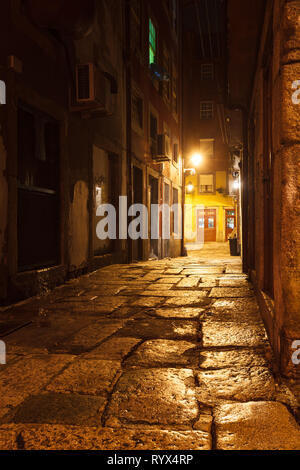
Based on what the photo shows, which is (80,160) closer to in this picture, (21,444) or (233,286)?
(233,286)

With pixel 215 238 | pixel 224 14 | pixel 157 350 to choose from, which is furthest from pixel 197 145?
pixel 157 350

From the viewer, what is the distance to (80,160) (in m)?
6.94

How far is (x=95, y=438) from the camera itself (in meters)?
1.76

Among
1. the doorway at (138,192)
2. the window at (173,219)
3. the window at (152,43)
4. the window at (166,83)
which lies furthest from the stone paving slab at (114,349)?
the window at (173,219)

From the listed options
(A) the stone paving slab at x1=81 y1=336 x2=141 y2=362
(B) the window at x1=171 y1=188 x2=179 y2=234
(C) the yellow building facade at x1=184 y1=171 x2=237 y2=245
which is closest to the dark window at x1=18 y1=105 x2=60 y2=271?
(A) the stone paving slab at x1=81 y1=336 x2=141 y2=362

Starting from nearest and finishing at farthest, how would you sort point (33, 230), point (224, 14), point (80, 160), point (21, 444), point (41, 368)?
point (21, 444), point (41, 368), point (224, 14), point (33, 230), point (80, 160)

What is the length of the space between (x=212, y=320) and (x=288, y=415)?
1889 millimetres

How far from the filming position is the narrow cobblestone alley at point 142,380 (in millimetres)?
1778

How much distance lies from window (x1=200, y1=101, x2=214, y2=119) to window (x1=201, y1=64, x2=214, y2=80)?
6.56 feet

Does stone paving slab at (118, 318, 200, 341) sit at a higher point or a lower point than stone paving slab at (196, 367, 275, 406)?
higher

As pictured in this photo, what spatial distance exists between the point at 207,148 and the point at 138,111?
19.3 metres

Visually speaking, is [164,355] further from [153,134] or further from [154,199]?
[153,134]

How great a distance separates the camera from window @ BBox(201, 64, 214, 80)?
2999 centimetres

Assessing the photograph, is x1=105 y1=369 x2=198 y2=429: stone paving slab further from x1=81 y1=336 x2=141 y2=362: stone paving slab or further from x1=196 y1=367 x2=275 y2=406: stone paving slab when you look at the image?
x1=81 y1=336 x2=141 y2=362: stone paving slab
